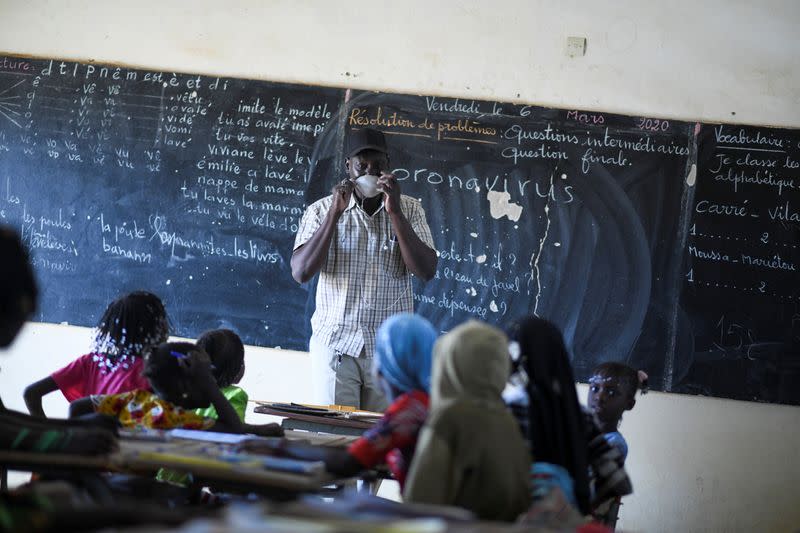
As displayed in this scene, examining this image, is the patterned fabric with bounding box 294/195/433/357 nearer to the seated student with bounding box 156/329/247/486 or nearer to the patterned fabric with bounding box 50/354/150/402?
the seated student with bounding box 156/329/247/486

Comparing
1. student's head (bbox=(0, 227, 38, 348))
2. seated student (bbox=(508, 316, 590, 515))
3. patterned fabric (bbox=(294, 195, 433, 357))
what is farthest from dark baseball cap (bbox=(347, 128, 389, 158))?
student's head (bbox=(0, 227, 38, 348))

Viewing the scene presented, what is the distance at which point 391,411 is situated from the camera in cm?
262

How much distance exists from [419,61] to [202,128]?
125 centimetres

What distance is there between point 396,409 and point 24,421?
90cm

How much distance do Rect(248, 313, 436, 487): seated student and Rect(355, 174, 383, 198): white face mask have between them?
6.24 ft

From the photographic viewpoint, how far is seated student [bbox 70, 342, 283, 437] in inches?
124

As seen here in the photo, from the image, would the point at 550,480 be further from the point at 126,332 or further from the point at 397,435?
the point at 126,332

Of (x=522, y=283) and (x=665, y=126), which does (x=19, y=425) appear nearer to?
(x=522, y=283)

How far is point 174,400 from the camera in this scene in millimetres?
3197

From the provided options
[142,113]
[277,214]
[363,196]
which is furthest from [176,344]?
[142,113]

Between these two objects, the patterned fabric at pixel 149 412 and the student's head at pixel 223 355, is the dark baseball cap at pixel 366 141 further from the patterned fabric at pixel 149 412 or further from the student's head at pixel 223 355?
the patterned fabric at pixel 149 412

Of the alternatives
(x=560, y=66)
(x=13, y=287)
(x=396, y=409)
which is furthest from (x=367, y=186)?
(x=13, y=287)

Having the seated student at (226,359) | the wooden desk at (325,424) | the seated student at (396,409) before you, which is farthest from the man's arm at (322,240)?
the seated student at (396,409)

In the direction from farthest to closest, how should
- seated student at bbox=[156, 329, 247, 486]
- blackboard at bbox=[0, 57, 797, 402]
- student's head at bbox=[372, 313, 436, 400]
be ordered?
1. blackboard at bbox=[0, 57, 797, 402]
2. seated student at bbox=[156, 329, 247, 486]
3. student's head at bbox=[372, 313, 436, 400]
